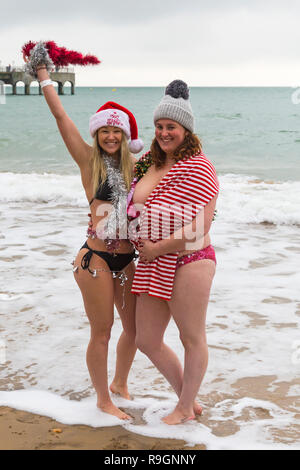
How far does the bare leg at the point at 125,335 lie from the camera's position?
3.41m

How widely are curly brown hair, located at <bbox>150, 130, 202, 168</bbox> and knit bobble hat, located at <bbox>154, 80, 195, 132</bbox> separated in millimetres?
64

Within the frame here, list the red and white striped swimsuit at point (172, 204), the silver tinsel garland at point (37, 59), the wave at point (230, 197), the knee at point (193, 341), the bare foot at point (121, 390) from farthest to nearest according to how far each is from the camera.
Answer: the wave at point (230, 197), the bare foot at point (121, 390), the silver tinsel garland at point (37, 59), the knee at point (193, 341), the red and white striped swimsuit at point (172, 204)

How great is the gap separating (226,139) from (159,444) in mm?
A: 29217

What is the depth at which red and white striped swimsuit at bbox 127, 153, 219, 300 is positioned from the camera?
3.07 m

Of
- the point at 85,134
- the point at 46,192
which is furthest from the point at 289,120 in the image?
the point at 46,192

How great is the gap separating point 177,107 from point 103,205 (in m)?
0.74

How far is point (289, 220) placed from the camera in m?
9.59

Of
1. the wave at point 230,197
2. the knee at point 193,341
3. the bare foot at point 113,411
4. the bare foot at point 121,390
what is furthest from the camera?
the wave at point 230,197

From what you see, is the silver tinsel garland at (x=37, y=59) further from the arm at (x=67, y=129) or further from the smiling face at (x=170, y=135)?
the smiling face at (x=170, y=135)

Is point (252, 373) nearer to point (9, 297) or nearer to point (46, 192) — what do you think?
point (9, 297)

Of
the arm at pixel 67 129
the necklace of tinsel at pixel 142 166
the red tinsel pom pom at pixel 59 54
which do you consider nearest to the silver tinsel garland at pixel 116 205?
the necklace of tinsel at pixel 142 166

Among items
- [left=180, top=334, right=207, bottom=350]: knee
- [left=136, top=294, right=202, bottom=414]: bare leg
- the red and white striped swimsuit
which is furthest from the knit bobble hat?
[left=180, top=334, right=207, bottom=350]: knee

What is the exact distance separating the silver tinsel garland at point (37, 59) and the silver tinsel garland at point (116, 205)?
79cm

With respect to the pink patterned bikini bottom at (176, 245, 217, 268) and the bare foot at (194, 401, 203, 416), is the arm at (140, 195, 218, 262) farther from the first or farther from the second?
the bare foot at (194, 401, 203, 416)
